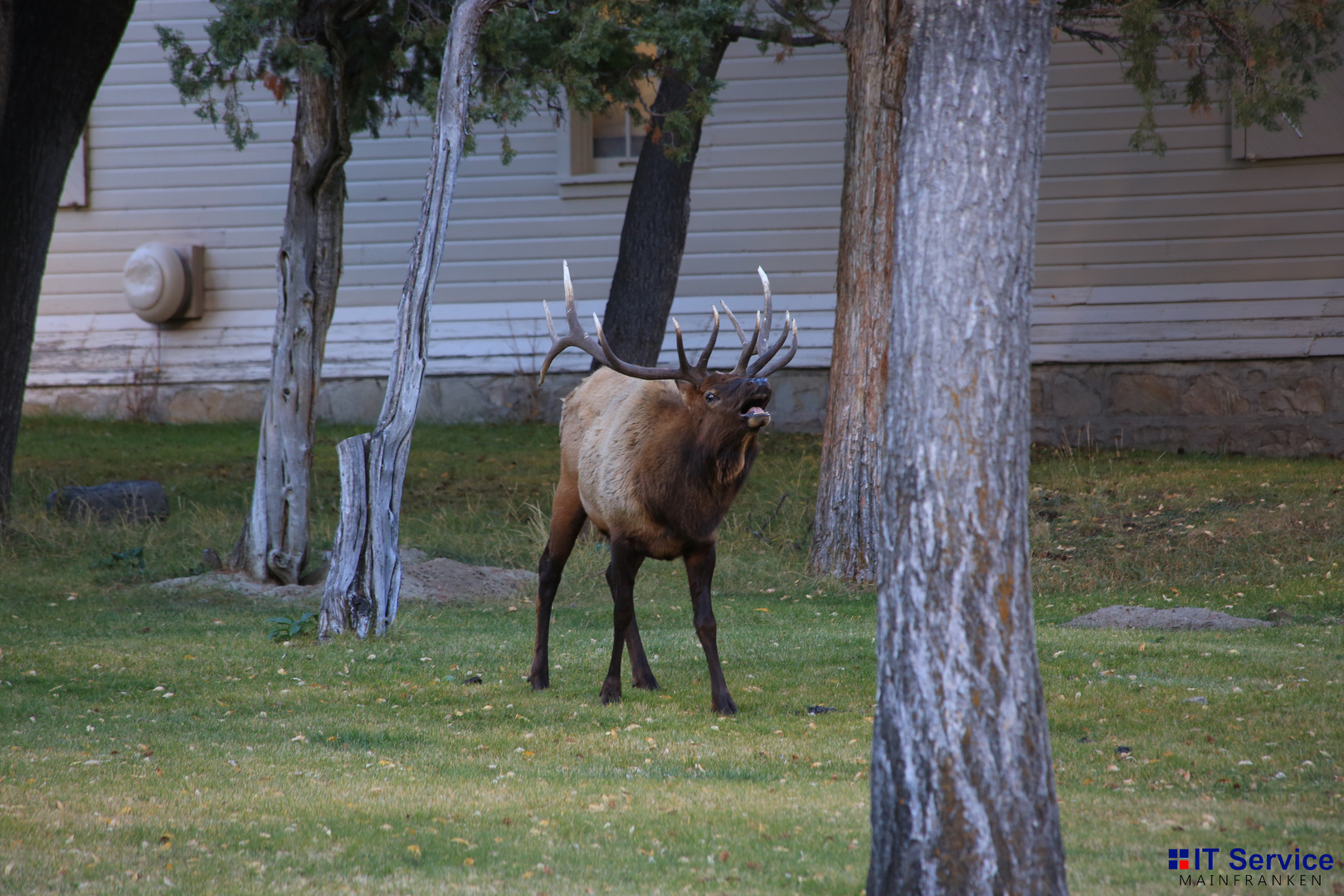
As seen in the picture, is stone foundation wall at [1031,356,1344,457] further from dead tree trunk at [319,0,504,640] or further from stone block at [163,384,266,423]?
stone block at [163,384,266,423]

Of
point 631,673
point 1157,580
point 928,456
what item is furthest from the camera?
point 1157,580

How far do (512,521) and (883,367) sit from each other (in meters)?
4.27

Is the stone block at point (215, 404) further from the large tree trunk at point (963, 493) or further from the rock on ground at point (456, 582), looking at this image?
the large tree trunk at point (963, 493)

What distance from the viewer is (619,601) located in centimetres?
691

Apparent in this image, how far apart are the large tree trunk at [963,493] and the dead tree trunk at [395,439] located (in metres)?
5.43

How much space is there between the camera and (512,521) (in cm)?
1259

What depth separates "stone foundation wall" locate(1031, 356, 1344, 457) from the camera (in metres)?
15.3

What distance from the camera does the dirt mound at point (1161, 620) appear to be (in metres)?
8.53

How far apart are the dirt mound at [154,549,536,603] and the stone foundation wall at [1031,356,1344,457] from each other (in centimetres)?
816

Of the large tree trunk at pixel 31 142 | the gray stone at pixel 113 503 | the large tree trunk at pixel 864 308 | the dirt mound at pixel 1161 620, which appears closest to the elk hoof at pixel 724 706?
the dirt mound at pixel 1161 620

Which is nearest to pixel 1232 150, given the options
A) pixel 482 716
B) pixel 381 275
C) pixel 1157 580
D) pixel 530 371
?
pixel 1157 580

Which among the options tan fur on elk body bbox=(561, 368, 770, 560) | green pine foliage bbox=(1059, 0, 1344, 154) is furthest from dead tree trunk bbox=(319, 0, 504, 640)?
green pine foliage bbox=(1059, 0, 1344, 154)

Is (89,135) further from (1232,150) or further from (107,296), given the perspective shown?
(1232,150)

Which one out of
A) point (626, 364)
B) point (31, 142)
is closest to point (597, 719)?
point (626, 364)
